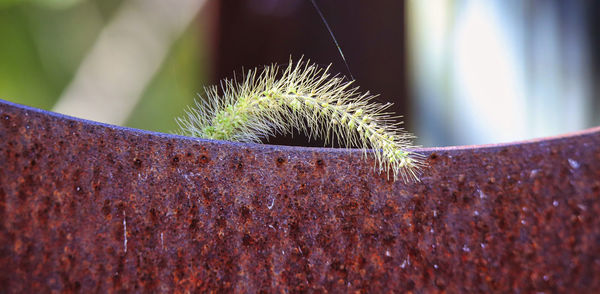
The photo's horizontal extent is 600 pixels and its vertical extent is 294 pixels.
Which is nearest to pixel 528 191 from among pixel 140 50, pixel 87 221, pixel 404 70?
pixel 87 221

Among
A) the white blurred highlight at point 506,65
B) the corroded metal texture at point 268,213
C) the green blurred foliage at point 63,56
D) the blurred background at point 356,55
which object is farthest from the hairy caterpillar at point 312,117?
the green blurred foliage at point 63,56

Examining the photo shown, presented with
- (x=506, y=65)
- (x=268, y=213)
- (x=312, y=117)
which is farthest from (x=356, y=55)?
(x=268, y=213)

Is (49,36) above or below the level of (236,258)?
above

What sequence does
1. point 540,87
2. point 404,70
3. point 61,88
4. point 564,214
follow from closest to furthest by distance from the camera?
1. point 564,214
2. point 404,70
3. point 540,87
4. point 61,88

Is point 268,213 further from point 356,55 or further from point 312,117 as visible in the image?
point 356,55

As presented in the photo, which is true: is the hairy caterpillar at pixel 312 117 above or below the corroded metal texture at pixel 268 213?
above

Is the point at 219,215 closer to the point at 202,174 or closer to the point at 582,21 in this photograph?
the point at 202,174

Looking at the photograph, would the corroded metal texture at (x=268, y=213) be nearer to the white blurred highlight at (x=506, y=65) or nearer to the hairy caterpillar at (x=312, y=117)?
the hairy caterpillar at (x=312, y=117)
